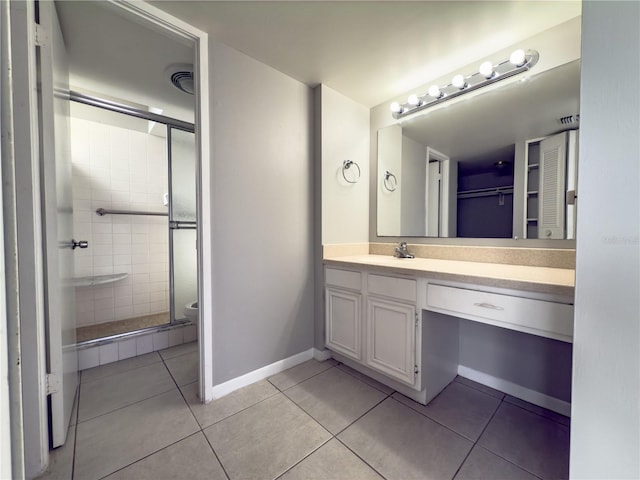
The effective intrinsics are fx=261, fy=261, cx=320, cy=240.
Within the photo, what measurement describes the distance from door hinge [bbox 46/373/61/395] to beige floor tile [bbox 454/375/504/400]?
2189 mm

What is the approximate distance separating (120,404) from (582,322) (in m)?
2.12

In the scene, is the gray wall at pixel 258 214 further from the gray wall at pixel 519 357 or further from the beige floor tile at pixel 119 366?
the gray wall at pixel 519 357

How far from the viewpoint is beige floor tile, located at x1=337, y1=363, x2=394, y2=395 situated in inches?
64.2

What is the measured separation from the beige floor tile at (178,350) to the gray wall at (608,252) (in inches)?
92.9

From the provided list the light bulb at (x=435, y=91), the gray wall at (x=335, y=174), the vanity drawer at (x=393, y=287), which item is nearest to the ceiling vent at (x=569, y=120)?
the light bulb at (x=435, y=91)

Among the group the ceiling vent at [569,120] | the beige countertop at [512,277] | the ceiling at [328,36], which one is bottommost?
the beige countertop at [512,277]

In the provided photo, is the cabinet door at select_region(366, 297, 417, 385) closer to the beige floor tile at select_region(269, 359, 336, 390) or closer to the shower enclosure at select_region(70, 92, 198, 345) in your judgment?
the beige floor tile at select_region(269, 359, 336, 390)

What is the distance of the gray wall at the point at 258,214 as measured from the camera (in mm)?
1560

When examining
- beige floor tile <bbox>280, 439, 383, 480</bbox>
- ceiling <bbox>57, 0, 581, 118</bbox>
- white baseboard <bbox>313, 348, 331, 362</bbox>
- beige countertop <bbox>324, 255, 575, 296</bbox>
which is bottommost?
beige floor tile <bbox>280, 439, 383, 480</bbox>

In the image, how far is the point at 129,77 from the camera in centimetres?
190

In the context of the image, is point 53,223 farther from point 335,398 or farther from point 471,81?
point 471,81

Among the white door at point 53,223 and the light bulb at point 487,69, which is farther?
A: the light bulb at point 487,69


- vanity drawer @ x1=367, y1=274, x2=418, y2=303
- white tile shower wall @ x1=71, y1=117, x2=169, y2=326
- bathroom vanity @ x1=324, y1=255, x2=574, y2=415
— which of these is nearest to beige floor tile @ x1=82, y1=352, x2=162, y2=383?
white tile shower wall @ x1=71, y1=117, x2=169, y2=326

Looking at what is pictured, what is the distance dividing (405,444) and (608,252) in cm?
112
